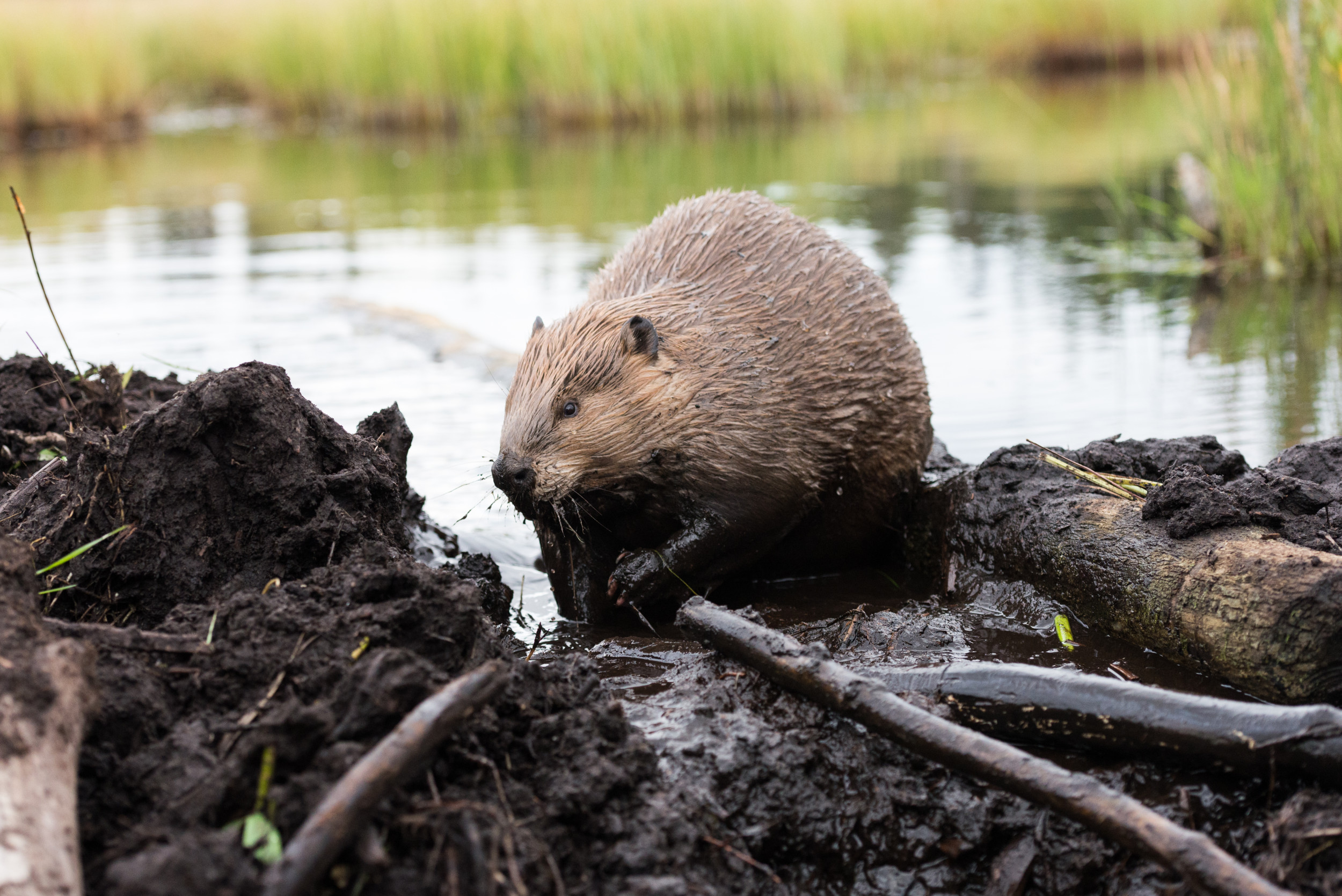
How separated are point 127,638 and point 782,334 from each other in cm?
232

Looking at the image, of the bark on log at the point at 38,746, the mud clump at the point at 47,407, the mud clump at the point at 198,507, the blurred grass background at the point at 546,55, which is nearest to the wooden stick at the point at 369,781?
the bark on log at the point at 38,746

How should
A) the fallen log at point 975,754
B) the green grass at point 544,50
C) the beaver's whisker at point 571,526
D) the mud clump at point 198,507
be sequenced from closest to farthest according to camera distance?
the fallen log at point 975,754, the mud clump at point 198,507, the beaver's whisker at point 571,526, the green grass at point 544,50

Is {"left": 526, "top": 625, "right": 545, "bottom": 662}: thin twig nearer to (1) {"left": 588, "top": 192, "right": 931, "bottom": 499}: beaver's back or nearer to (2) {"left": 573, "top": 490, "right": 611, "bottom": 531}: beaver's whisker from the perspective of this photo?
(2) {"left": 573, "top": 490, "right": 611, "bottom": 531}: beaver's whisker

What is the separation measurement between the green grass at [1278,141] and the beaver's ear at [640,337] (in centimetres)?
572

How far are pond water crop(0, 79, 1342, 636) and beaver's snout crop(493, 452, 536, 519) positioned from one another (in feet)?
2.42

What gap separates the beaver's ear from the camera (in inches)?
149

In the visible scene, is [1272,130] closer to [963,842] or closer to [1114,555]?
[1114,555]

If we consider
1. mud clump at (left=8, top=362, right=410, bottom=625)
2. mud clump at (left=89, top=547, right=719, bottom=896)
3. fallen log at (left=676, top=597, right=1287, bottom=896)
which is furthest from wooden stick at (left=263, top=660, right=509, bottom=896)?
mud clump at (left=8, top=362, right=410, bottom=625)

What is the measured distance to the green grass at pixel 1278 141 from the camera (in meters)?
7.61

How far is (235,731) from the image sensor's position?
91.3 inches

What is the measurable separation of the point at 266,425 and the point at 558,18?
1647cm

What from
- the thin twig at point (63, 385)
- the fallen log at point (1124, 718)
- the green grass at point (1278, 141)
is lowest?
the fallen log at point (1124, 718)

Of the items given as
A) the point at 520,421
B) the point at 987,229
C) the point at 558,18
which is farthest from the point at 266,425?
the point at 558,18

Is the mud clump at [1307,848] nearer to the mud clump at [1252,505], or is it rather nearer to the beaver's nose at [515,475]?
the mud clump at [1252,505]
